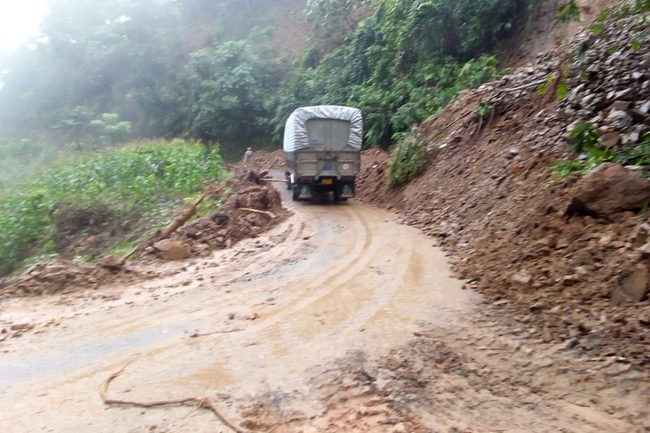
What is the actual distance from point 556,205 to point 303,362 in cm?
462

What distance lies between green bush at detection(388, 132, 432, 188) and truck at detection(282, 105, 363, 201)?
1.25 metres

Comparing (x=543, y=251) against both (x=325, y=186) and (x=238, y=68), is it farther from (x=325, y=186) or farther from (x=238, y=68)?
(x=238, y=68)

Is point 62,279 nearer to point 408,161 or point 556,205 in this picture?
point 556,205

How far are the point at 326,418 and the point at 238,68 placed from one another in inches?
1324

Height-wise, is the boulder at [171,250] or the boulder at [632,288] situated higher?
the boulder at [632,288]

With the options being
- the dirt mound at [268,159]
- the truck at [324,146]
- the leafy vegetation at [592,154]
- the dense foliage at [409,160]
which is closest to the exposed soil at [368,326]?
the leafy vegetation at [592,154]

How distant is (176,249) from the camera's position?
392 inches

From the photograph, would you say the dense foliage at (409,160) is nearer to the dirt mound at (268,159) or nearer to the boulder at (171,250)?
the boulder at (171,250)

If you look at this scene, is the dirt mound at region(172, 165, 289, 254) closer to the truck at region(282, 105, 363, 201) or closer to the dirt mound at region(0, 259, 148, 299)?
the truck at region(282, 105, 363, 201)

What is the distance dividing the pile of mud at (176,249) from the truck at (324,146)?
1.43m

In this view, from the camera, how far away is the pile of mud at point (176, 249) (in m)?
8.45

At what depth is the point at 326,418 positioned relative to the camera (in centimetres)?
430

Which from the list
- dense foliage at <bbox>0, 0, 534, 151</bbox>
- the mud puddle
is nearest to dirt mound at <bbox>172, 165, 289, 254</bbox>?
the mud puddle

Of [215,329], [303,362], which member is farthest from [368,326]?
[215,329]
